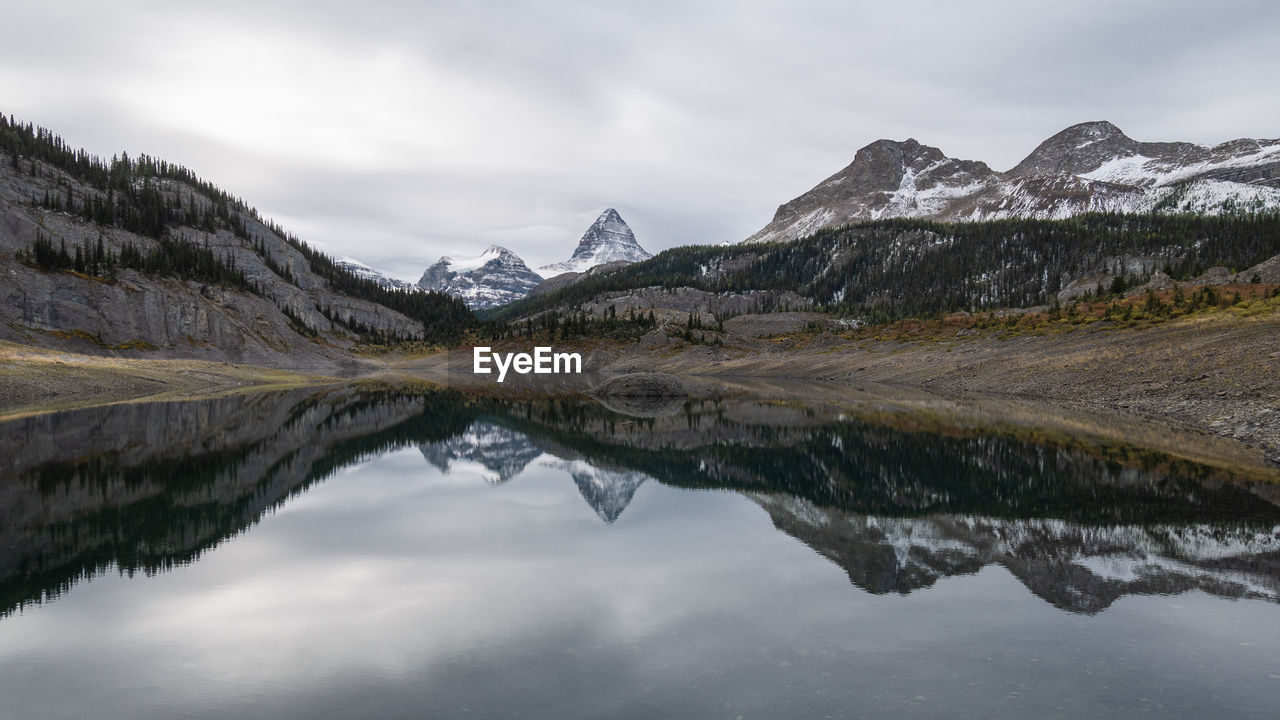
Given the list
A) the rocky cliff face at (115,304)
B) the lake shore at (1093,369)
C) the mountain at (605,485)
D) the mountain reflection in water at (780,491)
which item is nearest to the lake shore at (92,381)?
the mountain reflection in water at (780,491)

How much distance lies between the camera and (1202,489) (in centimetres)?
1870

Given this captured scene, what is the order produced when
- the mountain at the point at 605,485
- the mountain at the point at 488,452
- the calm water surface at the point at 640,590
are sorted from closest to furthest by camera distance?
1. the calm water surface at the point at 640,590
2. the mountain at the point at 605,485
3. the mountain at the point at 488,452

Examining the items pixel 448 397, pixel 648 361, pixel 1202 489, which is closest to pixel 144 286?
pixel 448 397

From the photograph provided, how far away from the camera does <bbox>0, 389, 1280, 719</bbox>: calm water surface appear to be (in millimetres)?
8273

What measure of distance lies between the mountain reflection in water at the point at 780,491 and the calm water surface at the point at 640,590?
0.13 meters

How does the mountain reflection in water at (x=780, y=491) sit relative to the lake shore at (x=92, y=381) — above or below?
below

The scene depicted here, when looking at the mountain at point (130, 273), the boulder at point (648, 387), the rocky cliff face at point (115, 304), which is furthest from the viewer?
the mountain at point (130, 273)

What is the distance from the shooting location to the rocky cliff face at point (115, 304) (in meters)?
87.6

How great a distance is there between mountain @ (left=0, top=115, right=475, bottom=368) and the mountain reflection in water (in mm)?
66358

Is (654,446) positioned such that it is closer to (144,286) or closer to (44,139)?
(144,286)

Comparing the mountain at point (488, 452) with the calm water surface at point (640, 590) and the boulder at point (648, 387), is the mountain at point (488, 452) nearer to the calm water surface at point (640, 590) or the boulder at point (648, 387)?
the calm water surface at point (640, 590)

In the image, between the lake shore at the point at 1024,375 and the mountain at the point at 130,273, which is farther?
the mountain at the point at 130,273

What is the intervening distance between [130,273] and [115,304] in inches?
533

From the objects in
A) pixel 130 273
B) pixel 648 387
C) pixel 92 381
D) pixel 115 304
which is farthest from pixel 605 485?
pixel 130 273
